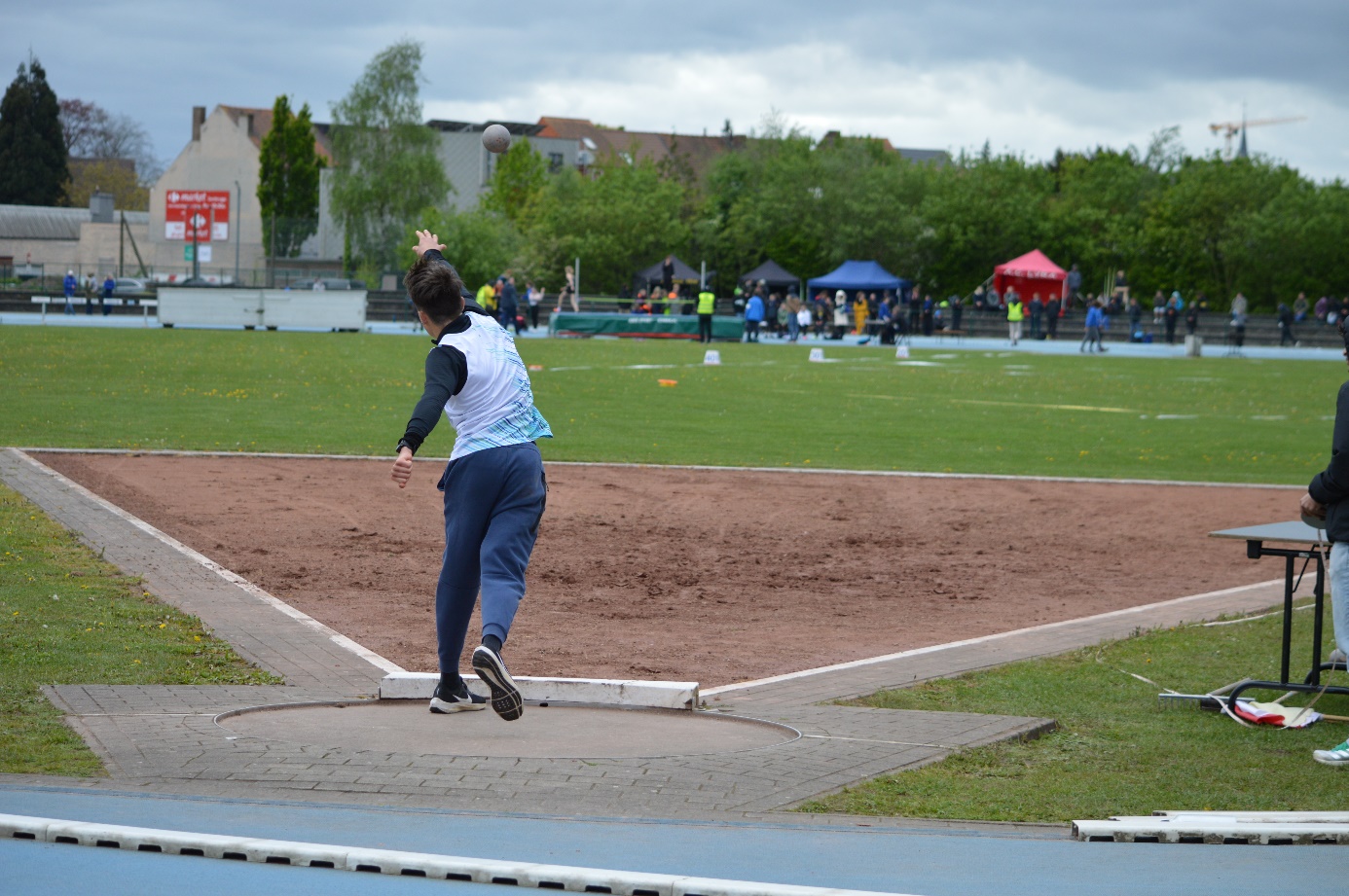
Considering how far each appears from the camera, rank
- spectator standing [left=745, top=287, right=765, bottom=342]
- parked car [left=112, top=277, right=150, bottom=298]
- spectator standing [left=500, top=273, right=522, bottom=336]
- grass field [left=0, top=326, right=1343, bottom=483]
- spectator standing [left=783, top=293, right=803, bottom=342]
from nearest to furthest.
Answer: grass field [left=0, top=326, right=1343, bottom=483] → spectator standing [left=500, top=273, right=522, bottom=336] → spectator standing [left=745, top=287, right=765, bottom=342] → spectator standing [left=783, top=293, right=803, bottom=342] → parked car [left=112, top=277, right=150, bottom=298]

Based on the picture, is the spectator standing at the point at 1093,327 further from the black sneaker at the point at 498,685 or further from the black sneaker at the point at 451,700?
the black sneaker at the point at 498,685

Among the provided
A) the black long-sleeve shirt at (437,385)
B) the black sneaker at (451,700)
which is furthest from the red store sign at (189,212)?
the black long-sleeve shirt at (437,385)

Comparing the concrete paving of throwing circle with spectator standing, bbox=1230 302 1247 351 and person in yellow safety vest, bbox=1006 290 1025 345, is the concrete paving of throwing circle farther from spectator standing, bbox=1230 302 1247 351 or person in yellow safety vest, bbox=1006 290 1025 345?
spectator standing, bbox=1230 302 1247 351

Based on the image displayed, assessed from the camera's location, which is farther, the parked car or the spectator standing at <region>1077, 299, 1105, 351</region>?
the parked car

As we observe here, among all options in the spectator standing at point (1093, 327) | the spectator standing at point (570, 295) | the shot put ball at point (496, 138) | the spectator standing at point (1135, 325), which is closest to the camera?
the shot put ball at point (496, 138)

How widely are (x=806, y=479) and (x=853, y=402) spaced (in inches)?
411

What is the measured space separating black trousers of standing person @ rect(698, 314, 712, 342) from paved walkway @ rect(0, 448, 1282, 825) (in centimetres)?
3866

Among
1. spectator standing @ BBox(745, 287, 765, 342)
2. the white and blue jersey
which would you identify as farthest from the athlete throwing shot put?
spectator standing @ BBox(745, 287, 765, 342)

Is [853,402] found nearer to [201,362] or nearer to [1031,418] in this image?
[1031,418]

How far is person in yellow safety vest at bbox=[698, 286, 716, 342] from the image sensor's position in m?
46.8

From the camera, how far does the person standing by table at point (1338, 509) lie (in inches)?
254

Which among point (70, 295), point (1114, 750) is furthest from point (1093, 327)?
point (1114, 750)

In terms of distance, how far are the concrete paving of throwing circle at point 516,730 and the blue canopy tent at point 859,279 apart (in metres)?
59.7

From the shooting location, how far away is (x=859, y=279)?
6631cm
